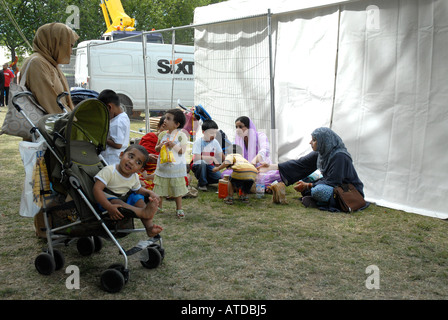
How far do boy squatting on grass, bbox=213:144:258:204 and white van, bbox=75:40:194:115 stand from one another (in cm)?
873

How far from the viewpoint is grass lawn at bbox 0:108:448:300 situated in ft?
10.6

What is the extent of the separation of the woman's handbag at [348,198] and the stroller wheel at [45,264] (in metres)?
3.43

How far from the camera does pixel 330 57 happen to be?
6.50 meters

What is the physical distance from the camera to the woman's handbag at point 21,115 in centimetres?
380

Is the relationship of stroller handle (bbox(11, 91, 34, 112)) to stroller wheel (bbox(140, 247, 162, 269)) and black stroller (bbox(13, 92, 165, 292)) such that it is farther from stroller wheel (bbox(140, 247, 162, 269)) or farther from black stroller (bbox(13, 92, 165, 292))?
stroller wheel (bbox(140, 247, 162, 269))

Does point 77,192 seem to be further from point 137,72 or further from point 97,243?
point 137,72

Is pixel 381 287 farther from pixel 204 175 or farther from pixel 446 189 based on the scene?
pixel 204 175

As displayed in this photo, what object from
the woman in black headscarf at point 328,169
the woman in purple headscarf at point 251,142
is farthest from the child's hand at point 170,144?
the woman in purple headscarf at point 251,142

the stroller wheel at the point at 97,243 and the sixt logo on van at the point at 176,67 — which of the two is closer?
the stroller wheel at the point at 97,243

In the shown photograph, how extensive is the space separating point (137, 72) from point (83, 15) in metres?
13.8

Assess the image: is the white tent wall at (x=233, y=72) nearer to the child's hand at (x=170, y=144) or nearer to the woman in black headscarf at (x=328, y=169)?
the woman in black headscarf at (x=328, y=169)

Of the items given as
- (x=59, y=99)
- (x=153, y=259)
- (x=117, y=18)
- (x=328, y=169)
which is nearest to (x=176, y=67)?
(x=117, y=18)

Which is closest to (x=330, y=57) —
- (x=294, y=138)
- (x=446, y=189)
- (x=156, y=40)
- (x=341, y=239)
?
(x=294, y=138)

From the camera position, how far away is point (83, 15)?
2627cm
